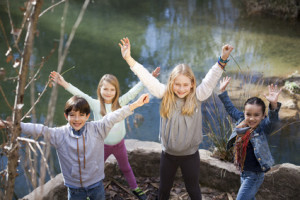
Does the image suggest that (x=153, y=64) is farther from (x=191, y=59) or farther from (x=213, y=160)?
(x=213, y=160)

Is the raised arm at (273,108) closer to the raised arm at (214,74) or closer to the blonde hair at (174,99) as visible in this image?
the raised arm at (214,74)

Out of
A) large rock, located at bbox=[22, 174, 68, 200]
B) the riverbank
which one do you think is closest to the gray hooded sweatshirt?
large rock, located at bbox=[22, 174, 68, 200]

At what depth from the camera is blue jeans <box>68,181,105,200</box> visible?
197 cm

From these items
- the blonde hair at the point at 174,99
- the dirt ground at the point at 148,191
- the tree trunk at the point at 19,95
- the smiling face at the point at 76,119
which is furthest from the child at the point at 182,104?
the tree trunk at the point at 19,95

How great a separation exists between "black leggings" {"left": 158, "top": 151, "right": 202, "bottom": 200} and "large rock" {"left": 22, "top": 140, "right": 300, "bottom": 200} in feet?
1.22

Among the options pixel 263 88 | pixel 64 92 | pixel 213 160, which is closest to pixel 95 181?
pixel 213 160

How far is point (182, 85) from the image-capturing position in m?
2.05

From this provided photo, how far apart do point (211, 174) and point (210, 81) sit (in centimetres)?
86

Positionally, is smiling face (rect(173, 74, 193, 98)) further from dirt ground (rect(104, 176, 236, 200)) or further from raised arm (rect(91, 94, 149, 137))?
dirt ground (rect(104, 176, 236, 200))

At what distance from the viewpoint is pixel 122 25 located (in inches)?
273

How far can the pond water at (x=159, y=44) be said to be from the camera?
13.3ft

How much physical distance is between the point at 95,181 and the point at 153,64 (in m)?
3.44

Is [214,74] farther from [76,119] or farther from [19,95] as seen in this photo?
[19,95]

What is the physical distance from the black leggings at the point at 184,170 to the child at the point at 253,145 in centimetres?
26
